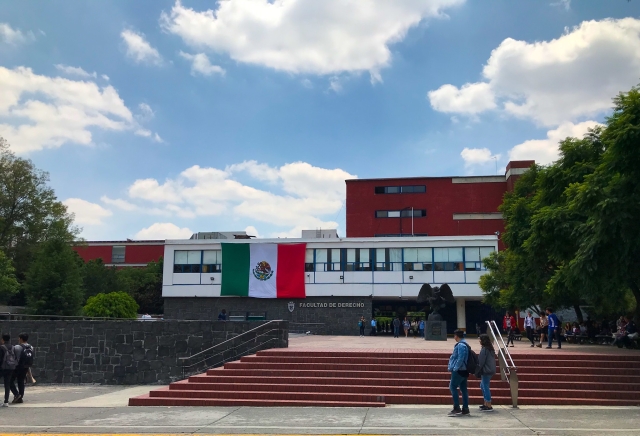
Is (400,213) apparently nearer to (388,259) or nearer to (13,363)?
(388,259)

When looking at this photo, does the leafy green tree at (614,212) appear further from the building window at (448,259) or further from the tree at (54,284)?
the tree at (54,284)

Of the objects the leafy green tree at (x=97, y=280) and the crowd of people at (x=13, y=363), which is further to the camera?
the leafy green tree at (x=97, y=280)

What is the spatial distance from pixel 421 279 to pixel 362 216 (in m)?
13.0

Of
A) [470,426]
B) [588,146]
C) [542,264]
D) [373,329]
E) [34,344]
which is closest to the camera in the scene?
[470,426]

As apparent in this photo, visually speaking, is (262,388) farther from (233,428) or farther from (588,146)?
(588,146)

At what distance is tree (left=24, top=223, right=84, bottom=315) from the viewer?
144 ft

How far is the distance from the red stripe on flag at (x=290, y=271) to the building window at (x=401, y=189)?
13.1m

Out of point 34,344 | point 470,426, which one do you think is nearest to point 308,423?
point 470,426

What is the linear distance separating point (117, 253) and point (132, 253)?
1995 millimetres

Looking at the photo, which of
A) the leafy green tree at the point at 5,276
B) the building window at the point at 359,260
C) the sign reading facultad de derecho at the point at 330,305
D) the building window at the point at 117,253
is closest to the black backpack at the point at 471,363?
the sign reading facultad de derecho at the point at 330,305

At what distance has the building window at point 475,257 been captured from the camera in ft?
131

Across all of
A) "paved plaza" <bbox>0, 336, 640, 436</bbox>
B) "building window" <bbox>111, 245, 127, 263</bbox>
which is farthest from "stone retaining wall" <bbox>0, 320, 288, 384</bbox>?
"building window" <bbox>111, 245, 127, 263</bbox>

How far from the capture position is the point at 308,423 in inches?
416

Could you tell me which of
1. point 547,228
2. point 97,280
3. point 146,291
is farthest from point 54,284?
point 547,228
